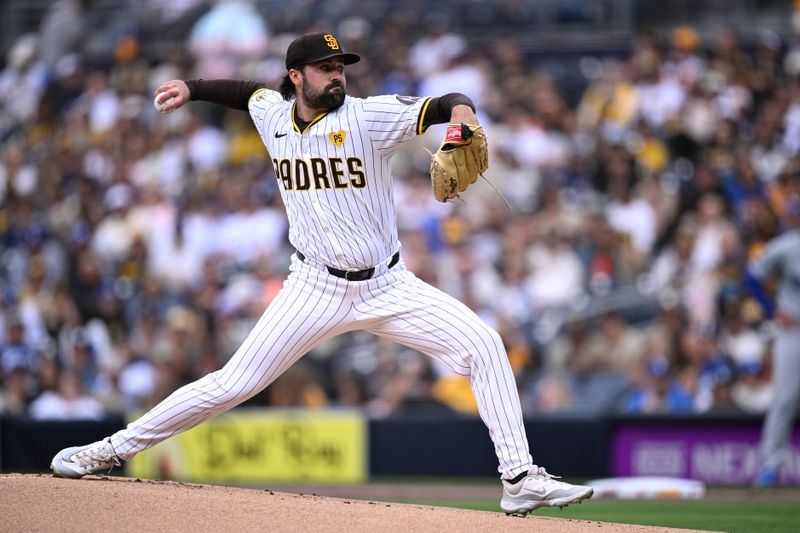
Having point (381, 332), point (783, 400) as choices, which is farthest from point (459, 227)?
point (381, 332)

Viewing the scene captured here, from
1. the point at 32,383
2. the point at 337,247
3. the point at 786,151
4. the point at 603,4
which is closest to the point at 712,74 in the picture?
the point at 786,151

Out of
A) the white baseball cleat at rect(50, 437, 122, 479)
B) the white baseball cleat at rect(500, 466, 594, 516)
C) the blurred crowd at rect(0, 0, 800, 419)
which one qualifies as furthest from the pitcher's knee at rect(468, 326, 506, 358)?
the blurred crowd at rect(0, 0, 800, 419)

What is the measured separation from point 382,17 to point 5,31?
612 cm

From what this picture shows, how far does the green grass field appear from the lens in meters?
7.11

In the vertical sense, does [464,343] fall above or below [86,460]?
above

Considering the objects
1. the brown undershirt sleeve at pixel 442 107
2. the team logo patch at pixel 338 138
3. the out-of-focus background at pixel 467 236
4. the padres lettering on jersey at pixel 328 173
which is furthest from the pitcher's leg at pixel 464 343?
the out-of-focus background at pixel 467 236

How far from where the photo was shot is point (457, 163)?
18.8 feet

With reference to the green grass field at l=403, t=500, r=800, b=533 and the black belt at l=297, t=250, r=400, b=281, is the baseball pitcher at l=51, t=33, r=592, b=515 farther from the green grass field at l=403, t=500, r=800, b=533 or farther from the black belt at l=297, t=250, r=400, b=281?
the green grass field at l=403, t=500, r=800, b=533

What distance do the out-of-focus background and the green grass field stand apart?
2136 mm

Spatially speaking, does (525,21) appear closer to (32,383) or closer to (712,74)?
(712,74)

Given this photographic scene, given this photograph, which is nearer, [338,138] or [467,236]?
[338,138]

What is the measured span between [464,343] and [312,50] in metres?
1.49

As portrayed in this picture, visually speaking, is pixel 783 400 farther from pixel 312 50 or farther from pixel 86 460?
pixel 86 460

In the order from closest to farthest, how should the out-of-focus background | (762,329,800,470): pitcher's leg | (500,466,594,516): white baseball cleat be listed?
(500,466,594,516): white baseball cleat → (762,329,800,470): pitcher's leg → the out-of-focus background
